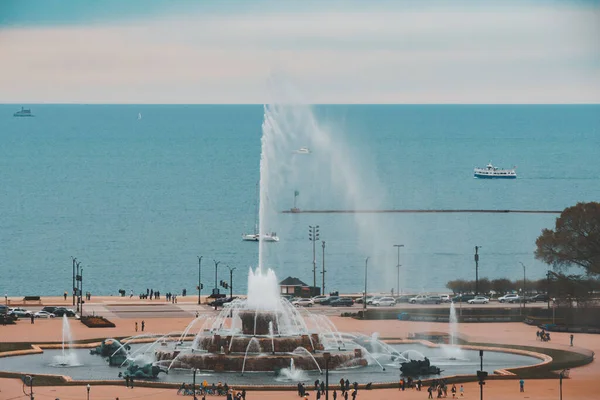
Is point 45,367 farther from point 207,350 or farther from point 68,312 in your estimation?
point 68,312

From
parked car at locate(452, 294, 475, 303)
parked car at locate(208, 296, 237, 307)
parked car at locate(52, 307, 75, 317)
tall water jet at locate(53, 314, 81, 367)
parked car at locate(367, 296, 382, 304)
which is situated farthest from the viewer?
parked car at locate(367, 296, 382, 304)

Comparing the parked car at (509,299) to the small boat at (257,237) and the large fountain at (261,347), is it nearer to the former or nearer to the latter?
the large fountain at (261,347)

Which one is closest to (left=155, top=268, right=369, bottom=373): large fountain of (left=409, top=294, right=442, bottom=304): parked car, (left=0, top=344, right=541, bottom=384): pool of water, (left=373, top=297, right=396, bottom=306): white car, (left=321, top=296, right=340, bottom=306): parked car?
(left=0, top=344, right=541, bottom=384): pool of water

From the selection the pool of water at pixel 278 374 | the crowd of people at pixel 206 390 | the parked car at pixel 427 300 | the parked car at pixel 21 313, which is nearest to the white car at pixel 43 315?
the parked car at pixel 21 313

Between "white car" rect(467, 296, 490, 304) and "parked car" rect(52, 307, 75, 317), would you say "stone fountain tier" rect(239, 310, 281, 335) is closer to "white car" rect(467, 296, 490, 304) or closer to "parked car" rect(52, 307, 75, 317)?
"parked car" rect(52, 307, 75, 317)

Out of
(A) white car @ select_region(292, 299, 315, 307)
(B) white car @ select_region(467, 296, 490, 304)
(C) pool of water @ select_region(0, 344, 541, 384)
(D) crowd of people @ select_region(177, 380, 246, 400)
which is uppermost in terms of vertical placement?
(B) white car @ select_region(467, 296, 490, 304)

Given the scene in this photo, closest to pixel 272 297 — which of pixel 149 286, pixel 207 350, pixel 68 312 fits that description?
pixel 207 350
